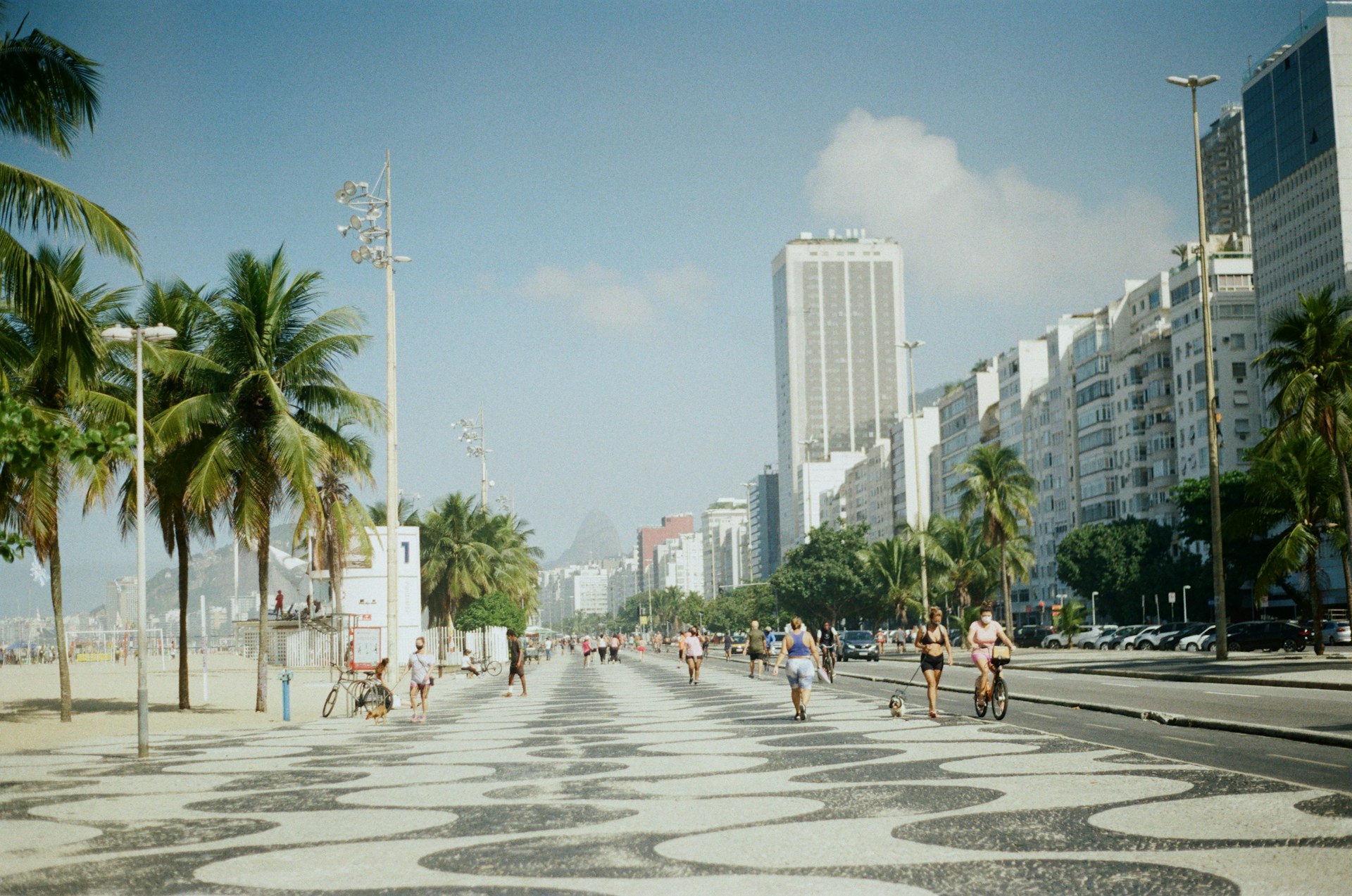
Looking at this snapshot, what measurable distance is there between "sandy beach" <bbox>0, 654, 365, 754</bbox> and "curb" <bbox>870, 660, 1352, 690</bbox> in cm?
2054

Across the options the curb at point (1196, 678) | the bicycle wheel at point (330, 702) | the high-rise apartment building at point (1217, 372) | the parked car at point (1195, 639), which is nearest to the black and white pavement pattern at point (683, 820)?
the bicycle wheel at point (330, 702)

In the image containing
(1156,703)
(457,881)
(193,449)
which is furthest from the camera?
(193,449)

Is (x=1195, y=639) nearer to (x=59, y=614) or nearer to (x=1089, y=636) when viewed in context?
(x=1089, y=636)

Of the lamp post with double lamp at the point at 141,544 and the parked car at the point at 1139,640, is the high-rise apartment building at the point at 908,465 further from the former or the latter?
the lamp post with double lamp at the point at 141,544

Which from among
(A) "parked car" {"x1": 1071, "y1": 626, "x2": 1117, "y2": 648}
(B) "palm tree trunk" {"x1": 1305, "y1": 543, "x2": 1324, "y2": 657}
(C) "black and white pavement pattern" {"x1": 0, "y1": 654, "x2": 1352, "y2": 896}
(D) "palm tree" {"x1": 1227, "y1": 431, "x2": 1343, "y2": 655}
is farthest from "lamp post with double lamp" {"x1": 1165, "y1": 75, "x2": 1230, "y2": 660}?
(A) "parked car" {"x1": 1071, "y1": 626, "x2": 1117, "y2": 648}

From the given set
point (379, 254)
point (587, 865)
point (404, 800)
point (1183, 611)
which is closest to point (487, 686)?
point (379, 254)

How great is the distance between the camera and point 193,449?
2991 cm

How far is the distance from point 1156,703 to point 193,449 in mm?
20379

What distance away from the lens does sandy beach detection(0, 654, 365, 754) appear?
26.1m

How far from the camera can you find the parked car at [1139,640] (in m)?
67.9

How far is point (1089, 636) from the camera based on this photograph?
78250 millimetres

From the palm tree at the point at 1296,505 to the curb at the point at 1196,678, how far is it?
630 cm

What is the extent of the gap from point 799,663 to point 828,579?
3358 inches

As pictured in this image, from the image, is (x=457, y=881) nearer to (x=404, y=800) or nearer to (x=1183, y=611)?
(x=404, y=800)
